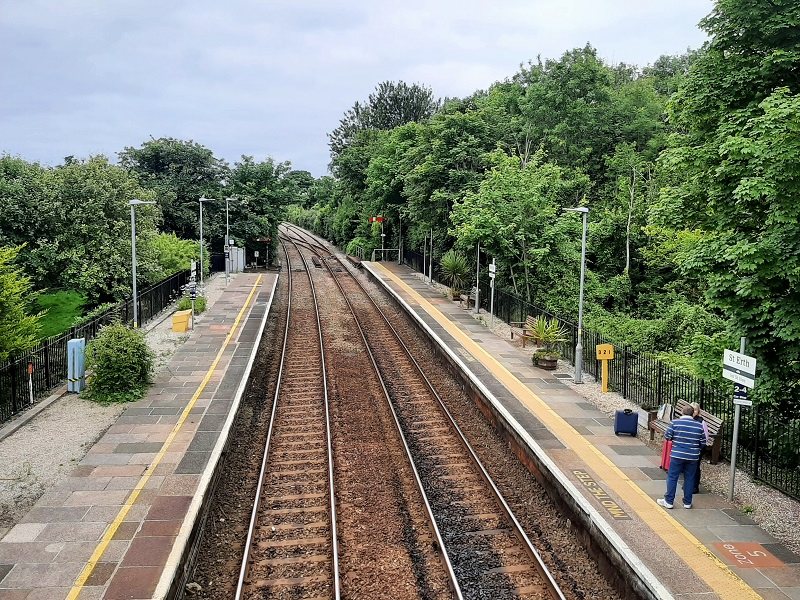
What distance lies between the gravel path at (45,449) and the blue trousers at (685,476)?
10.3m

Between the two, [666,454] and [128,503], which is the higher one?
[666,454]

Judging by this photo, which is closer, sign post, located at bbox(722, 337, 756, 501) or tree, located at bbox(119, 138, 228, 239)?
sign post, located at bbox(722, 337, 756, 501)

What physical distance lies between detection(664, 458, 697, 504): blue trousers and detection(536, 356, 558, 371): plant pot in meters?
9.27

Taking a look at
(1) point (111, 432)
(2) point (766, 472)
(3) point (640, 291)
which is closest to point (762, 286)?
(2) point (766, 472)

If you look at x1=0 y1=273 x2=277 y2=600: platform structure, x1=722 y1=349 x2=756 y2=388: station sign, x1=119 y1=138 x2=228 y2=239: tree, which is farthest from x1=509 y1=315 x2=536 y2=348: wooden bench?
x1=119 y1=138 x2=228 y2=239: tree

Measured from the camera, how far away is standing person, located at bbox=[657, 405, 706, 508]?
35.7 ft

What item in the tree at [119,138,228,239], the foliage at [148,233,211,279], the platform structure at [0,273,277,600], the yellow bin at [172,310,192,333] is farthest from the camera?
the tree at [119,138,228,239]

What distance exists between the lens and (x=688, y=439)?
35.9 ft

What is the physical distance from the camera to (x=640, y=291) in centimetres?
3556

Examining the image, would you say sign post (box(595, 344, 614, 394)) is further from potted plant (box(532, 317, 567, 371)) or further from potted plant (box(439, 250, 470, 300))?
potted plant (box(439, 250, 470, 300))

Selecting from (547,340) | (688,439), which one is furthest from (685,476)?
(547,340)

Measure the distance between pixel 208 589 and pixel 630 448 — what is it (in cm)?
878

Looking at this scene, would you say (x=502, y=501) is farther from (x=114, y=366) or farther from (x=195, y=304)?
(x=195, y=304)

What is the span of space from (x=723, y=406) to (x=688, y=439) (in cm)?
508
